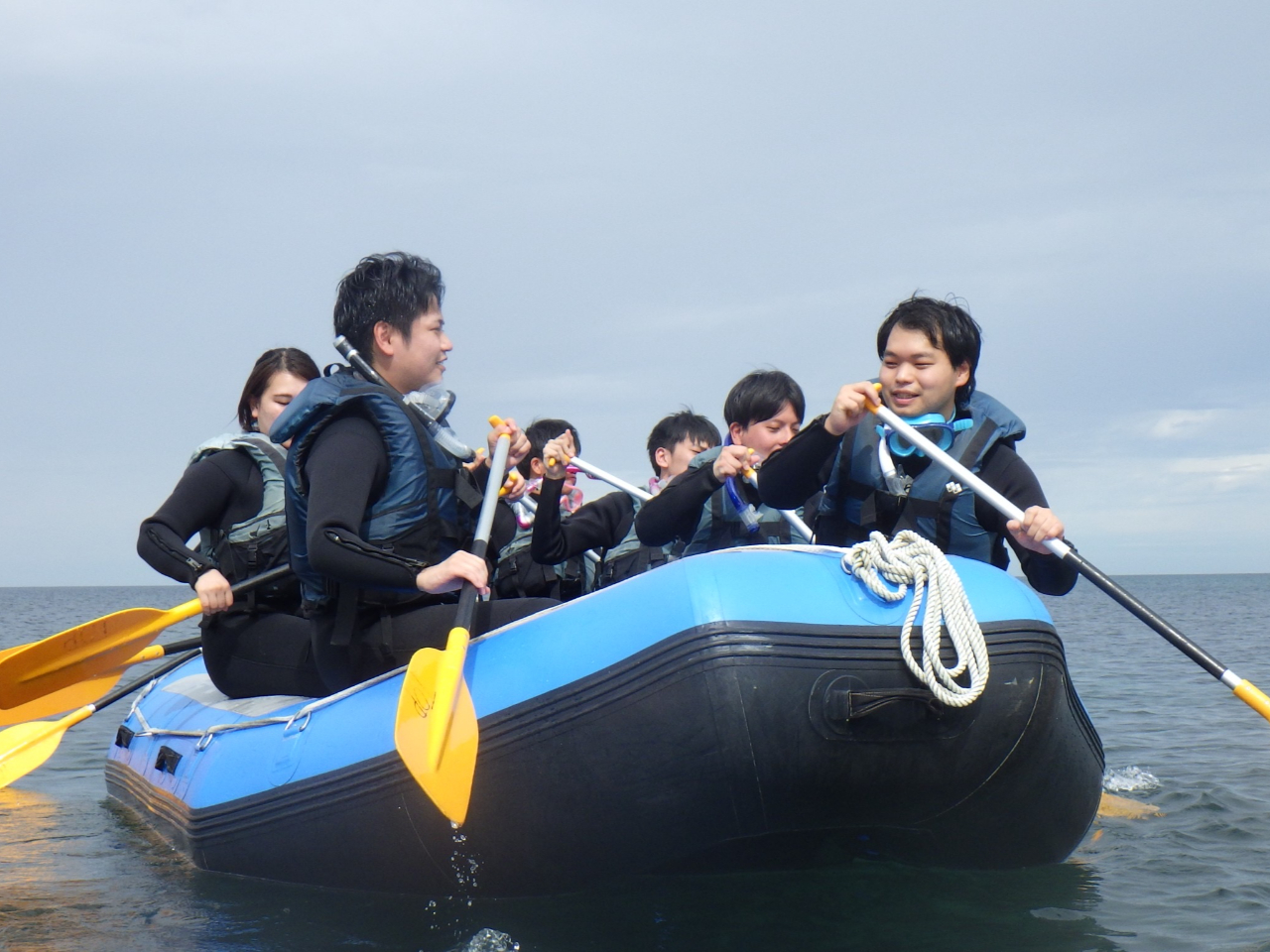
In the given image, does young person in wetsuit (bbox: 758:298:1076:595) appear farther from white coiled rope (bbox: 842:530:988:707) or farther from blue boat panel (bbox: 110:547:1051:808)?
white coiled rope (bbox: 842:530:988:707)

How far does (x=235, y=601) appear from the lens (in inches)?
152

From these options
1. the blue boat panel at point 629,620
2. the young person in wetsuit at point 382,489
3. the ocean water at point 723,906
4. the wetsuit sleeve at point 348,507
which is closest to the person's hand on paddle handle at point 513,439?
the young person in wetsuit at point 382,489

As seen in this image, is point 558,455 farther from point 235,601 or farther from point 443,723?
point 443,723

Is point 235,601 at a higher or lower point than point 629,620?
lower

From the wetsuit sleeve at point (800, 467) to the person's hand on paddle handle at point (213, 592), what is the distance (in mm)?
1845

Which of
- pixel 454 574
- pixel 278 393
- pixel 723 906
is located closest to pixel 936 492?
pixel 723 906

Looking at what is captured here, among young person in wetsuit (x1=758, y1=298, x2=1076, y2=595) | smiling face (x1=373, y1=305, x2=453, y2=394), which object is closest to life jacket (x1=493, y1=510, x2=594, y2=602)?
smiling face (x1=373, y1=305, x2=453, y2=394)

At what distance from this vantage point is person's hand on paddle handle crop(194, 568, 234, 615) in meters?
3.69

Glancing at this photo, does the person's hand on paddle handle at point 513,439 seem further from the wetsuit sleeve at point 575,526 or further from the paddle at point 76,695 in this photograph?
the paddle at point 76,695

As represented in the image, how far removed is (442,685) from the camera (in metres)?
2.72

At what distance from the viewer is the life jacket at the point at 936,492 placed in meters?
3.29

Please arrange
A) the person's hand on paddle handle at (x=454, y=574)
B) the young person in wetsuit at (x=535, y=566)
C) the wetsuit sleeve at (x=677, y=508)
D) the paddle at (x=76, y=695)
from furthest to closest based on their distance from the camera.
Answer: the young person in wetsuit at (x=535, y=566)
the paddle at (x=76, y=695)
the wetsuit sleeve at (x=677, y=508)
the person's hand on paddle handle at (x=454, y=574)

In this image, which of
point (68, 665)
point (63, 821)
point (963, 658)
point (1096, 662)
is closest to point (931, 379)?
point (963, 658)

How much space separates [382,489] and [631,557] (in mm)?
2317
